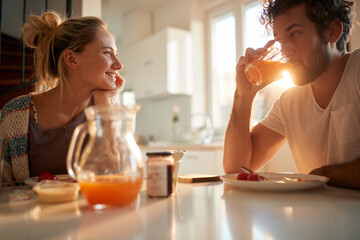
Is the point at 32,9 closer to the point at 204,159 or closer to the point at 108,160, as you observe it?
the point at 204,159

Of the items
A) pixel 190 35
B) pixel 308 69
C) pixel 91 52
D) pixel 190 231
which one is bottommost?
pixel 190 231

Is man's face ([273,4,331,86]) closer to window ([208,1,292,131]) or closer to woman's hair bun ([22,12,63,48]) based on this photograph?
woman's hair bun ([22,12,63,48])

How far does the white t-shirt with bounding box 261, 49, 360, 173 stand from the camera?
1.26 m

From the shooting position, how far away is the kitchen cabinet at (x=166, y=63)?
14.1 ft

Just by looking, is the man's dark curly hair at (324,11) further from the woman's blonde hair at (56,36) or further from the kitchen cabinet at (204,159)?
the kitchen cabinet at (204,159)

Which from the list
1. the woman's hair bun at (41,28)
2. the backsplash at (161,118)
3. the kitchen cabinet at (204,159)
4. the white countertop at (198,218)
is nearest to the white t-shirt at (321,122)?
the white countertop at (198,218)

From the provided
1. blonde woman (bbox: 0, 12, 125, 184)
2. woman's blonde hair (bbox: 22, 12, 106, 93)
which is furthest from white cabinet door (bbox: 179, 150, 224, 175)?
woman's blonde hair (bbox: 22, 12, 106, 93)

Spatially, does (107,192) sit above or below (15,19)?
below

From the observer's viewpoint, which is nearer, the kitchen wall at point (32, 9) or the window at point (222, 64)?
the kitchen wall at point (32, 9)

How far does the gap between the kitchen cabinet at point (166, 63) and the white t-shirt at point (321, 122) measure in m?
2.83

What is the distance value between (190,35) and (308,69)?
3293mm

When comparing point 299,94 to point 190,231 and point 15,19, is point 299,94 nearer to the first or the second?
point 190,231

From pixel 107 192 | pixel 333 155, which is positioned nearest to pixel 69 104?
pixel 107 192

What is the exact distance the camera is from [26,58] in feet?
8.70
